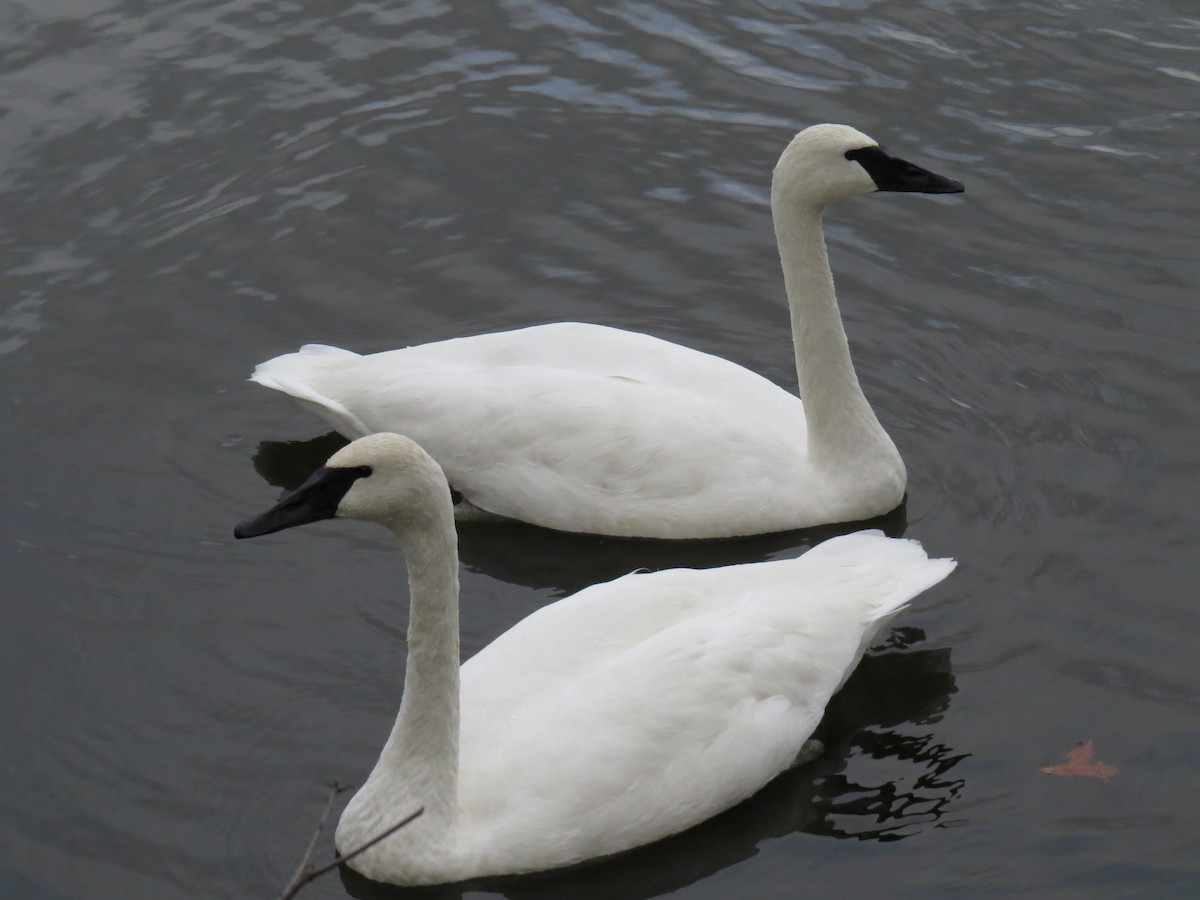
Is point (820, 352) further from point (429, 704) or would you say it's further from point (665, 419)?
point (429, 704)

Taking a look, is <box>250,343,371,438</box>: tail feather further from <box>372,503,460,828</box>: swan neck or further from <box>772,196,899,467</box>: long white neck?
<box>372,503,460,828</box>: swan neck

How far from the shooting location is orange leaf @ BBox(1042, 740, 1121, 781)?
7777mm

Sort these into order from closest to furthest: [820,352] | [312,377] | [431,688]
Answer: [431,688] < [820,352] < [312,377]

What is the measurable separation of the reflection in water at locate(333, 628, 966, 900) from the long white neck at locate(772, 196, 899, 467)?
1327 mm

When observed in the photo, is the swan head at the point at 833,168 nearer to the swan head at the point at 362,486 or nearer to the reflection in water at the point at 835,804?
the reflection in water at the point at 835,804

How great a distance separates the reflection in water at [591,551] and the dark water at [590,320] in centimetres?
3

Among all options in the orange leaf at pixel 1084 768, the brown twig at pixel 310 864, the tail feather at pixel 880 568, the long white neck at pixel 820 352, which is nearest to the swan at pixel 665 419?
the long white neck at pixel 820 352

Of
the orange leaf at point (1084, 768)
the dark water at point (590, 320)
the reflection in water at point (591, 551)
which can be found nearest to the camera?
the dark water at point (590, 320)

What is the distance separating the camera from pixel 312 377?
10.0 metres

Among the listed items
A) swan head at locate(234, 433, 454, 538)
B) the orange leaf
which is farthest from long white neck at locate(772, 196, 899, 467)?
swan head at locate(234, 433, 454, 538)

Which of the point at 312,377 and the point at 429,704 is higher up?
the point at 429,704

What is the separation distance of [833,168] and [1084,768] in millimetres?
3271

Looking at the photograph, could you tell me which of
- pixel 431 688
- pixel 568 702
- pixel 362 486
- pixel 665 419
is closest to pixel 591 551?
pixel 665 419

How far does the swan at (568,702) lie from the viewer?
22.3 feet
